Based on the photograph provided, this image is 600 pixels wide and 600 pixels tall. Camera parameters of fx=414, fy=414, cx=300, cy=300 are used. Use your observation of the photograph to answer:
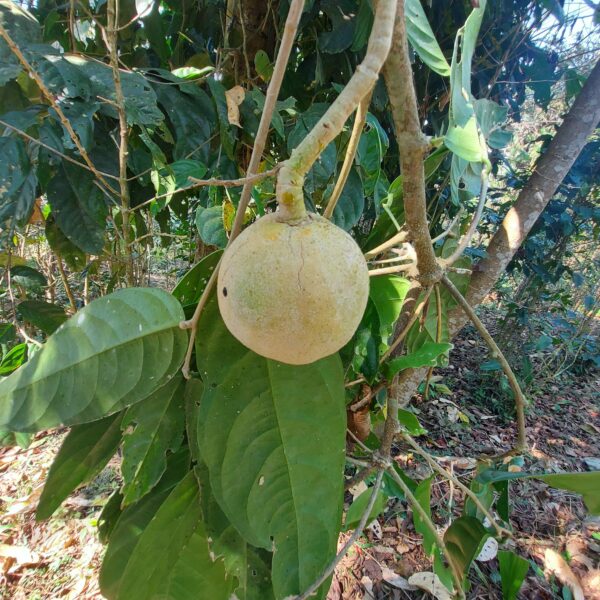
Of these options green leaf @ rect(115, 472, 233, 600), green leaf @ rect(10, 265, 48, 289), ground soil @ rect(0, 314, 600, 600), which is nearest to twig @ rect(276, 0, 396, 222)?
green leaf @ rect(115, 472, 233, 600)

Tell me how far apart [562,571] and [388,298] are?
1482 millimetres

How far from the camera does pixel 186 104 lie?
0.93 meters

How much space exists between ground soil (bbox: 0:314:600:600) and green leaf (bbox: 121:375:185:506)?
0.69 m

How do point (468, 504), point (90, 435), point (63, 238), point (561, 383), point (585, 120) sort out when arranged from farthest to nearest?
point (561, 383) < point (585, 120) < point (63, 238) < point (468, 504) < point (90, 435)

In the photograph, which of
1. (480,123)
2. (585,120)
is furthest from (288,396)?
(585,120)

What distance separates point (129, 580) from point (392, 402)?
46 centimetres

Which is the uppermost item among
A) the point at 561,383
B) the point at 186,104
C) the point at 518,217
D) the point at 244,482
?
the point at 186,104

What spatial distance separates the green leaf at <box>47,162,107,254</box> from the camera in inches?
34.6

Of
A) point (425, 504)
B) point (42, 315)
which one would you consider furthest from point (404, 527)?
point (42, 315)

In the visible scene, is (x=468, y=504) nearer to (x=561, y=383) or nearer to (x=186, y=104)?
(x=186, y=104)

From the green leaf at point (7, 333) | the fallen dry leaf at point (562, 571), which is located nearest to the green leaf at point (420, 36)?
the green leaf at point (7, 333)

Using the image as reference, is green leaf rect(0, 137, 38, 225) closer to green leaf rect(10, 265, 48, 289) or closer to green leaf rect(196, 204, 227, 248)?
green leaf rect(196, 204, 227, 248)

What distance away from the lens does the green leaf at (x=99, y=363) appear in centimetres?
43

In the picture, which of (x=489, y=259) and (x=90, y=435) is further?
(x=489, y=259)
